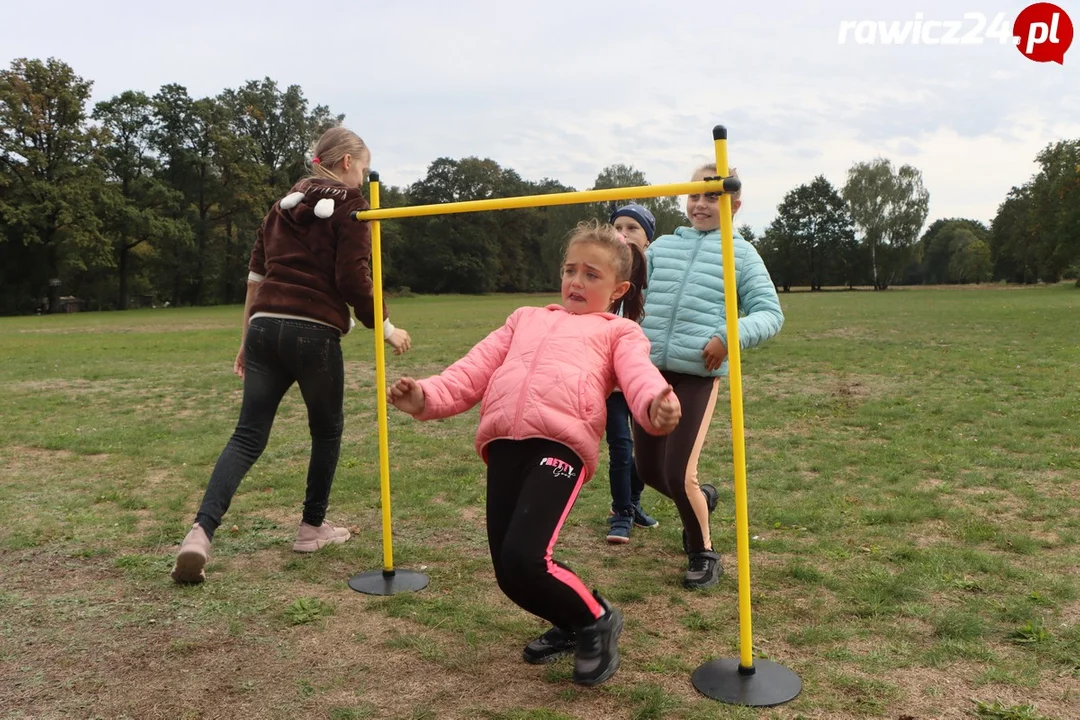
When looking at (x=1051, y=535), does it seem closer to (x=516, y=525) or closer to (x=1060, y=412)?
(x=516, y=525)

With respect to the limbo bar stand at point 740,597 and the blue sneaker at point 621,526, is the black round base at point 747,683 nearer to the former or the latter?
the limbo bar stand at point 740,597

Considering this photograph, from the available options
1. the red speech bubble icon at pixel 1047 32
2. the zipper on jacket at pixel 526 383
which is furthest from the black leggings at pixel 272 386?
the red speech bubble icon at pixel 1047 32

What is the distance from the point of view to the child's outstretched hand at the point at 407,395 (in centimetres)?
302

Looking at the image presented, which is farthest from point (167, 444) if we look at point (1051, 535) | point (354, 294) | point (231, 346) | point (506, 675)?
point (231, 346)

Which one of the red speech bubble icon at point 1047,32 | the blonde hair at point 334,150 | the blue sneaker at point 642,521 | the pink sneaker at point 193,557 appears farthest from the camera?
the red speech bubble icon at point 1047,32

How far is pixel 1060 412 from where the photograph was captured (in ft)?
27.4

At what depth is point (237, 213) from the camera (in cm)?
5531

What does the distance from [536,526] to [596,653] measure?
0.53m

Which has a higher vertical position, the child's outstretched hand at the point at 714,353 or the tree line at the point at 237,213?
the tree line at the point at 237,213

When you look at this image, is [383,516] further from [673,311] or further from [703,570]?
[673,311]

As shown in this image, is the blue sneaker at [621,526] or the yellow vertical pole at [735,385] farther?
the blue sneaker at [621,526]

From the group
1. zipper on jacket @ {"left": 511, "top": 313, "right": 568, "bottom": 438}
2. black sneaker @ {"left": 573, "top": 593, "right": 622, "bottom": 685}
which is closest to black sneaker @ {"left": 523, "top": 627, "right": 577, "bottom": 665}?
black sneaker @ {"left": 573, "top": 593, "right": 622, "bottom": 685}

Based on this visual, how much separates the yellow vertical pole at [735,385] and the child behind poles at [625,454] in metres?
1.67

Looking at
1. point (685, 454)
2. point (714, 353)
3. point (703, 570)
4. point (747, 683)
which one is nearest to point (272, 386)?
point (685, 454)
